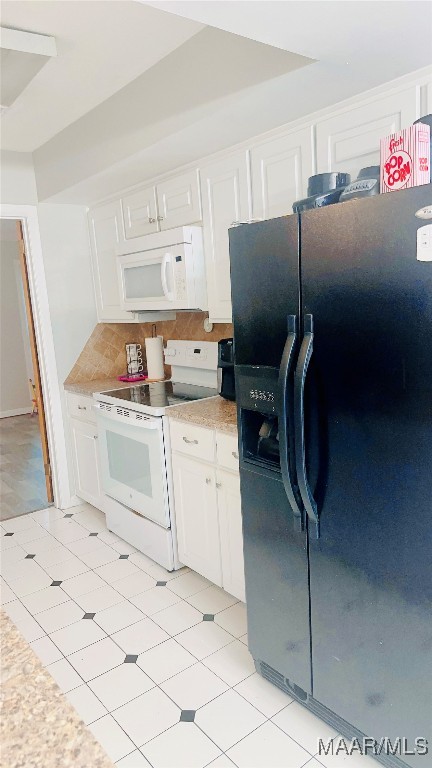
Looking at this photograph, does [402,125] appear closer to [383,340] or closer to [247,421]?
[383,340]

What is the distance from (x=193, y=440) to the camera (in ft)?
7.97

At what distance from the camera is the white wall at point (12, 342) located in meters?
6.83

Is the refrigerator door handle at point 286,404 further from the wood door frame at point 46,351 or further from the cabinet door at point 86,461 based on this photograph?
the wood door frame at point 46,351

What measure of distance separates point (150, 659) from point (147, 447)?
39.7 inches

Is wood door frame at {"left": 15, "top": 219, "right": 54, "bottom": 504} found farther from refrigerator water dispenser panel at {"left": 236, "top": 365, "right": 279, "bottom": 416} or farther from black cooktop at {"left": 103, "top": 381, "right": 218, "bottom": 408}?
refrigerator water dispenser panel at {"left": 236, "top": 365, "right": 279, "bottom": 416}

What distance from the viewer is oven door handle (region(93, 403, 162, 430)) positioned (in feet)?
8.53

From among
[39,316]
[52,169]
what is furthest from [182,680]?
[52,169]

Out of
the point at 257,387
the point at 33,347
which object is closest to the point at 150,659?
the point at 257,387

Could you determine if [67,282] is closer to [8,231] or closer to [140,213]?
[140,213]

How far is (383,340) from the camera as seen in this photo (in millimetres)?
1316

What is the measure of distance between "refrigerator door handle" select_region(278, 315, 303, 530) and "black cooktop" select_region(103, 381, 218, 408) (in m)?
1.17

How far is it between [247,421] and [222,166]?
4.23 feet

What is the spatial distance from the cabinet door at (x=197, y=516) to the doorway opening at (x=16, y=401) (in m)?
1.70

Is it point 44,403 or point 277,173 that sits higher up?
point 277,173
